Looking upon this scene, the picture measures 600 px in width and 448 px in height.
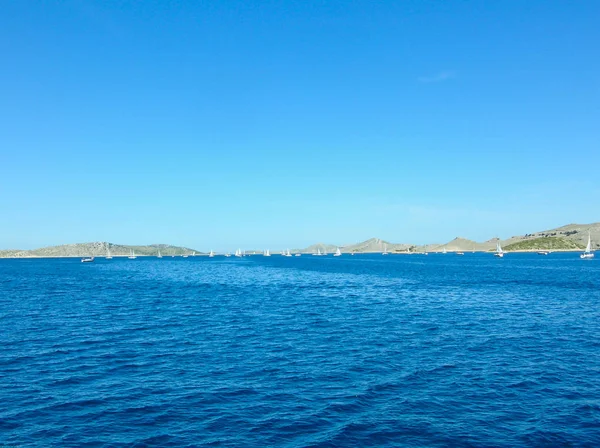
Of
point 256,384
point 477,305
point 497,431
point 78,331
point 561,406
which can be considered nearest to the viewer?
point 497,431

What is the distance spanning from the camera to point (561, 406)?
29375mm

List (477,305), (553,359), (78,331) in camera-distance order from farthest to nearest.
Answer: (477,305) < (78,331) < (553,359)

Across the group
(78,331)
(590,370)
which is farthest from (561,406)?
(78,331)

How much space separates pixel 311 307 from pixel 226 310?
52.3 ft

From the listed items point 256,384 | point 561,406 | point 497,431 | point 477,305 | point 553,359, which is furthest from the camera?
point 477,305

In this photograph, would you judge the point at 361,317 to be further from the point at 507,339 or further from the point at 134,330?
the point at 134,330

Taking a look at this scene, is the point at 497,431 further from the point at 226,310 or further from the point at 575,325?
the point at 226,310

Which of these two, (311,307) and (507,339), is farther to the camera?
(311,307)

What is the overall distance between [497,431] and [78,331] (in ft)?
171

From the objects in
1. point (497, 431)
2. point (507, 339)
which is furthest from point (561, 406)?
point (507, 339)

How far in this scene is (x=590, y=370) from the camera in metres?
37.8

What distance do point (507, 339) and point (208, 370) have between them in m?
35.8

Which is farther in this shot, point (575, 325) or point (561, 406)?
point (575, 325)

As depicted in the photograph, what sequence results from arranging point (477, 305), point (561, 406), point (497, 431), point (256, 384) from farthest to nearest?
point (477, 305) < point (256, 384) < point (561, 406) < point (497, 431)
